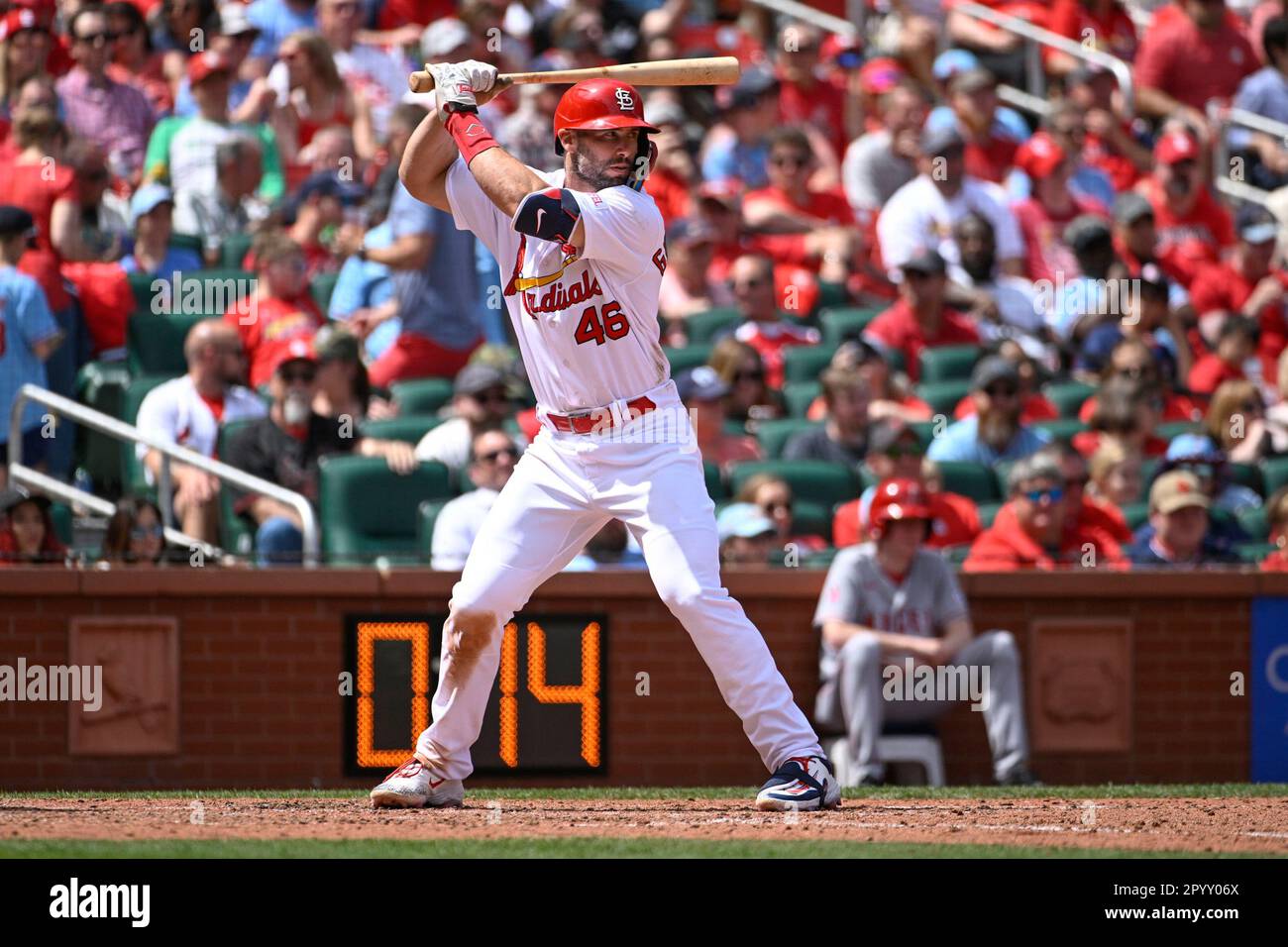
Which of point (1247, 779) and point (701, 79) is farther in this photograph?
point (1247, 779)

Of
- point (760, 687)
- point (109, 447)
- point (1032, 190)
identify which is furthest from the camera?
point (1032, 190)

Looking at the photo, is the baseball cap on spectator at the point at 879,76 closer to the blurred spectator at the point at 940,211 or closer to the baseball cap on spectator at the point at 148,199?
the blurred spectator at the point at 940,211

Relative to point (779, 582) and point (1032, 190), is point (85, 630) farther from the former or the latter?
point (1032, 190)

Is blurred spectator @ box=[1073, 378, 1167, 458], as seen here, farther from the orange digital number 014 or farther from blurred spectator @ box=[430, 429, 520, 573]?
the orange digital number 014

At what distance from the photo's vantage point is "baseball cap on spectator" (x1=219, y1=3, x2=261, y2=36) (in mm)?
12047

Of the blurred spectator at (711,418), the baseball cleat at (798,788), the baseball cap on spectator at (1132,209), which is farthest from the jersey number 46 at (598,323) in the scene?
the baseball cap on spectator at (1132,209)

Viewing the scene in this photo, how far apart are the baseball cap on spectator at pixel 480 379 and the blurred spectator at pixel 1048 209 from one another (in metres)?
4.26

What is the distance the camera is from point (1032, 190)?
12961 mm

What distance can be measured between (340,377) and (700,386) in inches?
61.4

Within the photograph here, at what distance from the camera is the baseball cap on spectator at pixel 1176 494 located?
30.2ft

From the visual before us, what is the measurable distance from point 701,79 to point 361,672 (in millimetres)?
2740

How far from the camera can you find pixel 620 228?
579 centimetres

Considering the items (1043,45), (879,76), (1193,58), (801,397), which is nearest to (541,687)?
(801,397)
